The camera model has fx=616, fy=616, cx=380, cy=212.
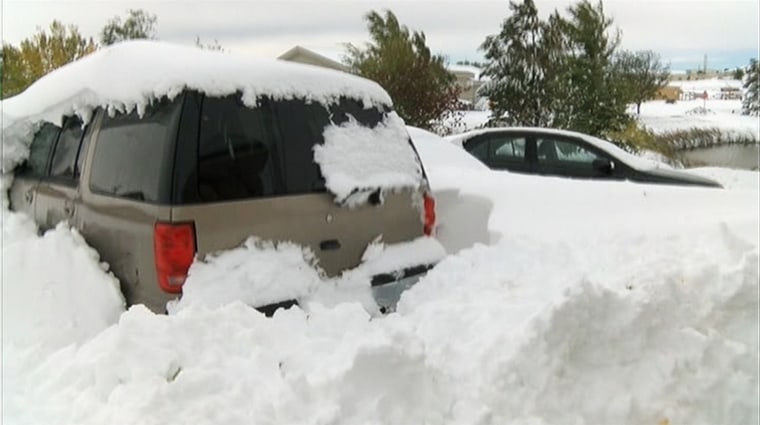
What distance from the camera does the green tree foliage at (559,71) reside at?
15508mm

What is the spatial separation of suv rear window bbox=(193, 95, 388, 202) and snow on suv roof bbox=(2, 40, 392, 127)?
8cm

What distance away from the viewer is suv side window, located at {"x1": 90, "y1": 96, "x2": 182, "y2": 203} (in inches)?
117

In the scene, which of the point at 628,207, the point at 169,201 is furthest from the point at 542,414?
the point at 628,207

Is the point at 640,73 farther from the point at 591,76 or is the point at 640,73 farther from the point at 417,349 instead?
the point at 417,349

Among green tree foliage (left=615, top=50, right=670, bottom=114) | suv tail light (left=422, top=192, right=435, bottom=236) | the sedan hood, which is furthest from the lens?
green tree foliage (left=615, top=50, right=670, bottom=114)

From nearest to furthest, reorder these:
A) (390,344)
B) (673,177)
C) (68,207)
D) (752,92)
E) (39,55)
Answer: (390,344) < (68,207) < (673,177) < (39,55) < (752,92)

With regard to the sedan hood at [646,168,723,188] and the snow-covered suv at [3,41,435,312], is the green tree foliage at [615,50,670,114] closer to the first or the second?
the sedan hood at [646,168,723,188]

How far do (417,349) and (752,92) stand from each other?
28.5 metres

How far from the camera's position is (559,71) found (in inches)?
625

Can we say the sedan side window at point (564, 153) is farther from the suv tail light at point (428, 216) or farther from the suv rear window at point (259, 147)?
the suv rear window at point (259, 147)

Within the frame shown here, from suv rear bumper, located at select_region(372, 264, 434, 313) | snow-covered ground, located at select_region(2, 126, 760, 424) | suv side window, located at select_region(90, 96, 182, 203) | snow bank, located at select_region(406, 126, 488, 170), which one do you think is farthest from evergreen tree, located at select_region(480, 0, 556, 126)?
suv side window, located at select_region(90, 96, 182, 203)

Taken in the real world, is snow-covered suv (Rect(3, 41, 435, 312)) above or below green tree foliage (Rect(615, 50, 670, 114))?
above

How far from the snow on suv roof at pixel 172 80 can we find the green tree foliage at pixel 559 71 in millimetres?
12852

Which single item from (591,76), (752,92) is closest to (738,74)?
(752,92)
